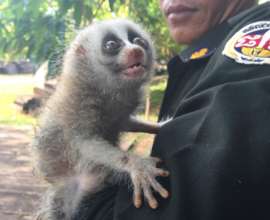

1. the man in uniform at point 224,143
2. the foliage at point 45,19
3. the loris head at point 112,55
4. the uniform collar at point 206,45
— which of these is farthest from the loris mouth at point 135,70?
the foliage at point 45,19

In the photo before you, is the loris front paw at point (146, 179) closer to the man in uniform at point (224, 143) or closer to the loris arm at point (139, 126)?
the man in uniform at point (224, 143)

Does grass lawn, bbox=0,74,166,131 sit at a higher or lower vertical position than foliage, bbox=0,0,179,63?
lower

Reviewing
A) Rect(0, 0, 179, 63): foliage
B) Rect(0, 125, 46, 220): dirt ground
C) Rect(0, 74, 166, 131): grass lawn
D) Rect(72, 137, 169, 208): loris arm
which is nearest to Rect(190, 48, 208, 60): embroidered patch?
Rect(72, 137, 169, 208): loris arm

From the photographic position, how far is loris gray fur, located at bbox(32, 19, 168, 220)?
2.29 metres

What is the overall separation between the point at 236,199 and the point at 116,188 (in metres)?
0.79

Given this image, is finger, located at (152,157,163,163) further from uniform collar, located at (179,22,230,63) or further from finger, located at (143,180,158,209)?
uniform collar, located at (179,22,230,63)

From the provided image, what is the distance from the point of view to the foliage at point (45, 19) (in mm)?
4277

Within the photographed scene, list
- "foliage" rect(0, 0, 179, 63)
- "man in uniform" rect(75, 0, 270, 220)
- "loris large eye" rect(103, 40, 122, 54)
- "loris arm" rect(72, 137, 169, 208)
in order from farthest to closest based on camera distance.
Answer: "foliage" rect(0, 0, 179, 63) < "loris large eye" rect(103, 40, 122, 54) < "loris arm" rect(72, 137, 169, 208) < "man in uniform" rect(75, 0, 270, 220)

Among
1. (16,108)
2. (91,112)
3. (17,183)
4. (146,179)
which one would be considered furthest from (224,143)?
(16,108)

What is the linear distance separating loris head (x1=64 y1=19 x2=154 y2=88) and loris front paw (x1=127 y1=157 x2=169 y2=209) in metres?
0.55

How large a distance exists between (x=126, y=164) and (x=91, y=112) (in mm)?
479

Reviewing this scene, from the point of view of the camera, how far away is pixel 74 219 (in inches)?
86.9

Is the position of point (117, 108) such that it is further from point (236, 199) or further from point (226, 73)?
point (236, 199)

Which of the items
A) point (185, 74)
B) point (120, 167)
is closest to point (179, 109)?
point (185, 74)
